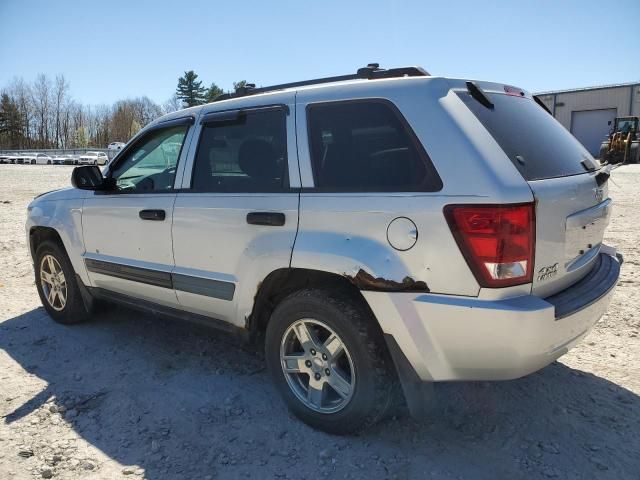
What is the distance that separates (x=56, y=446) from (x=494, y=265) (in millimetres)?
2574

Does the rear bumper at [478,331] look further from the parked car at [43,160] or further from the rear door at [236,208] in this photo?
the parked car at [43,160]

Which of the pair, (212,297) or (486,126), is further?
(212,297)

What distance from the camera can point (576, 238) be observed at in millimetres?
2627

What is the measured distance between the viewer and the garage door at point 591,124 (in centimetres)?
5119

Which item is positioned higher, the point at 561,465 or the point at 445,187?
the point at 445,187

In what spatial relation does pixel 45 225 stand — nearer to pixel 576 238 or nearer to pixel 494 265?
pixel 494 265

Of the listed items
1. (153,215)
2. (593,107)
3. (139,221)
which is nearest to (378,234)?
(153,215)

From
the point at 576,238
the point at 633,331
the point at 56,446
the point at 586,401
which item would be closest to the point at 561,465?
the point at 586,401

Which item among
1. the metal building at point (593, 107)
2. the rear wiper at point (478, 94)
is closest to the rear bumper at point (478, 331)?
the rear wiper at point (478, 94)

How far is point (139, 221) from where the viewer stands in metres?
3.70

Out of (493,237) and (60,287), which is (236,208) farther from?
(60,287)

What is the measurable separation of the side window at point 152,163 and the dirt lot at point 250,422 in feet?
4.46

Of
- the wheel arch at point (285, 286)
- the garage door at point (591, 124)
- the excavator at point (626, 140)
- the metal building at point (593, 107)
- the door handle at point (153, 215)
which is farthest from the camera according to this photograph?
the garage door at point (591, 124)

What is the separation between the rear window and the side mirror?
286 centimetres
